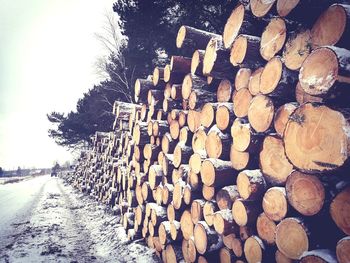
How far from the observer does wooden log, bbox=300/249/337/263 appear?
1790 mm

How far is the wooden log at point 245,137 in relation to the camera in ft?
8.47

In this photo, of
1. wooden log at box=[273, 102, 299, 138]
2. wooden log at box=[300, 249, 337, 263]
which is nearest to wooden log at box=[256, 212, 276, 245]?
wooden log at box=[300, 249, 337, 263]

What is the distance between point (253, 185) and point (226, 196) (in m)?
0.47

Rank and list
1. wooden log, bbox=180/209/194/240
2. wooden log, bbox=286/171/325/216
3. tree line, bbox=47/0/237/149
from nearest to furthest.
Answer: wooden log, bbox=286/171/325/216 < wooden log, bbox=180/209/194/240 < tree line, bbox=47/0/237/149

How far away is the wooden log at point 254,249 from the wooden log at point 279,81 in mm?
1356

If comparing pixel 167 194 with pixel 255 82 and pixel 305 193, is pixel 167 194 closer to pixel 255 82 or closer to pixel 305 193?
pixel 255 82

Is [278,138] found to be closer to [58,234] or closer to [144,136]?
[144,136]

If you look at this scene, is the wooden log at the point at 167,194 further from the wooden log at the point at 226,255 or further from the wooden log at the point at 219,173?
the wooden log at the point at 226,255

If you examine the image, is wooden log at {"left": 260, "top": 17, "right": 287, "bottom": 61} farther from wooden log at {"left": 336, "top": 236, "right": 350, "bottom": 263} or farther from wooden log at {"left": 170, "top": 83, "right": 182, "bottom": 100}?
wooden log at {"left": 170, "top": 83, "right": 182, "bottom": 100}

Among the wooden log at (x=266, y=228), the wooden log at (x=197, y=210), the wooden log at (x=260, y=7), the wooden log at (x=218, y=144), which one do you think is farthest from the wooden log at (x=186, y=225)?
the wooden log at (x=260, y=7)

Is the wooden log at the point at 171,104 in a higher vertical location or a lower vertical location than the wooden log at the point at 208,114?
higher

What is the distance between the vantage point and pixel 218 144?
307 cm

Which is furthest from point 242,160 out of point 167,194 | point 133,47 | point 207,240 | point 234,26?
point 133,47

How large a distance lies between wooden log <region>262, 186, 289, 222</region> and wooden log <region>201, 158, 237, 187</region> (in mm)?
623
